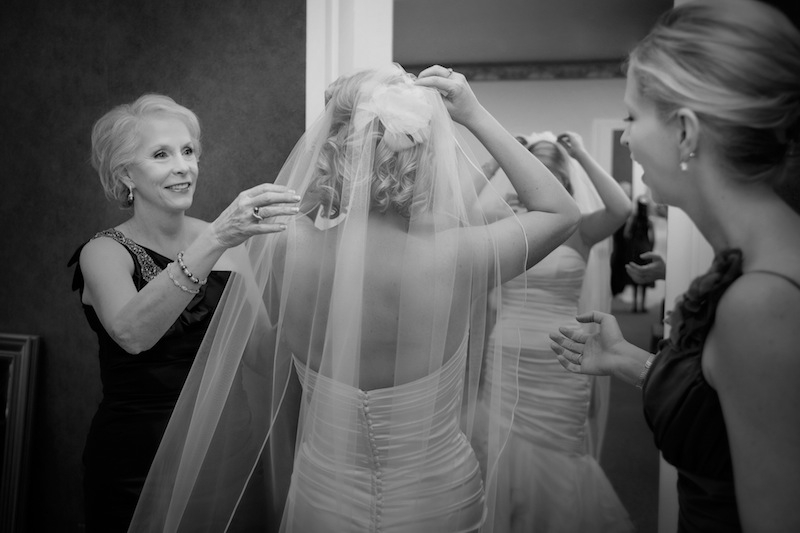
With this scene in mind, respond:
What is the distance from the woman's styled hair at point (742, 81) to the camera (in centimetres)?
85

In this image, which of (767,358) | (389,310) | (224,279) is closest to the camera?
(767,358)

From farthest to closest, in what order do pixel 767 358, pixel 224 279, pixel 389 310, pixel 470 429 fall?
pixel 224 279
pixel 470 429
pixel 389 310
pixel 767 358

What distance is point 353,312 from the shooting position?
127cm

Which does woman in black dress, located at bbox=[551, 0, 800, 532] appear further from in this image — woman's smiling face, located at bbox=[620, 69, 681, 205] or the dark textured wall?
the dark textured wall

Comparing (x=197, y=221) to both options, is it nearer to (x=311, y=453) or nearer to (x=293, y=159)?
(x=293, y=159)

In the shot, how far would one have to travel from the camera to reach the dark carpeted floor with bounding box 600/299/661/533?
1.92m

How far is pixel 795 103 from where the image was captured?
854 mm

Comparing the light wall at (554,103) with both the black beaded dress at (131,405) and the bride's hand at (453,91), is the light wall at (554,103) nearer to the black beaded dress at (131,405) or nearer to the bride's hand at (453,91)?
the bride's hand at (453,91)

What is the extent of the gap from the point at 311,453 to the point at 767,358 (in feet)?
2.98

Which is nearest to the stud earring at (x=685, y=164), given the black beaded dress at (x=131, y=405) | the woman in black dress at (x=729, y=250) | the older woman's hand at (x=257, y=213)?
the woman in black dress at (x=729, y=250)

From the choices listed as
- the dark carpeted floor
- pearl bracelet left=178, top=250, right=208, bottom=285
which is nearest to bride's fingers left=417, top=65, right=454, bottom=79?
pearl bracelet left=178, top=250, right=208, bottom=285

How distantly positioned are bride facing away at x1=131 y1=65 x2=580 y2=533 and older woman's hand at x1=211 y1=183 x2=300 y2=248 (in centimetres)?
5

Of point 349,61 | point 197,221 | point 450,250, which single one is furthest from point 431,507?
point 349,61

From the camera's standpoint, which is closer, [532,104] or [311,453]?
[311,453]
